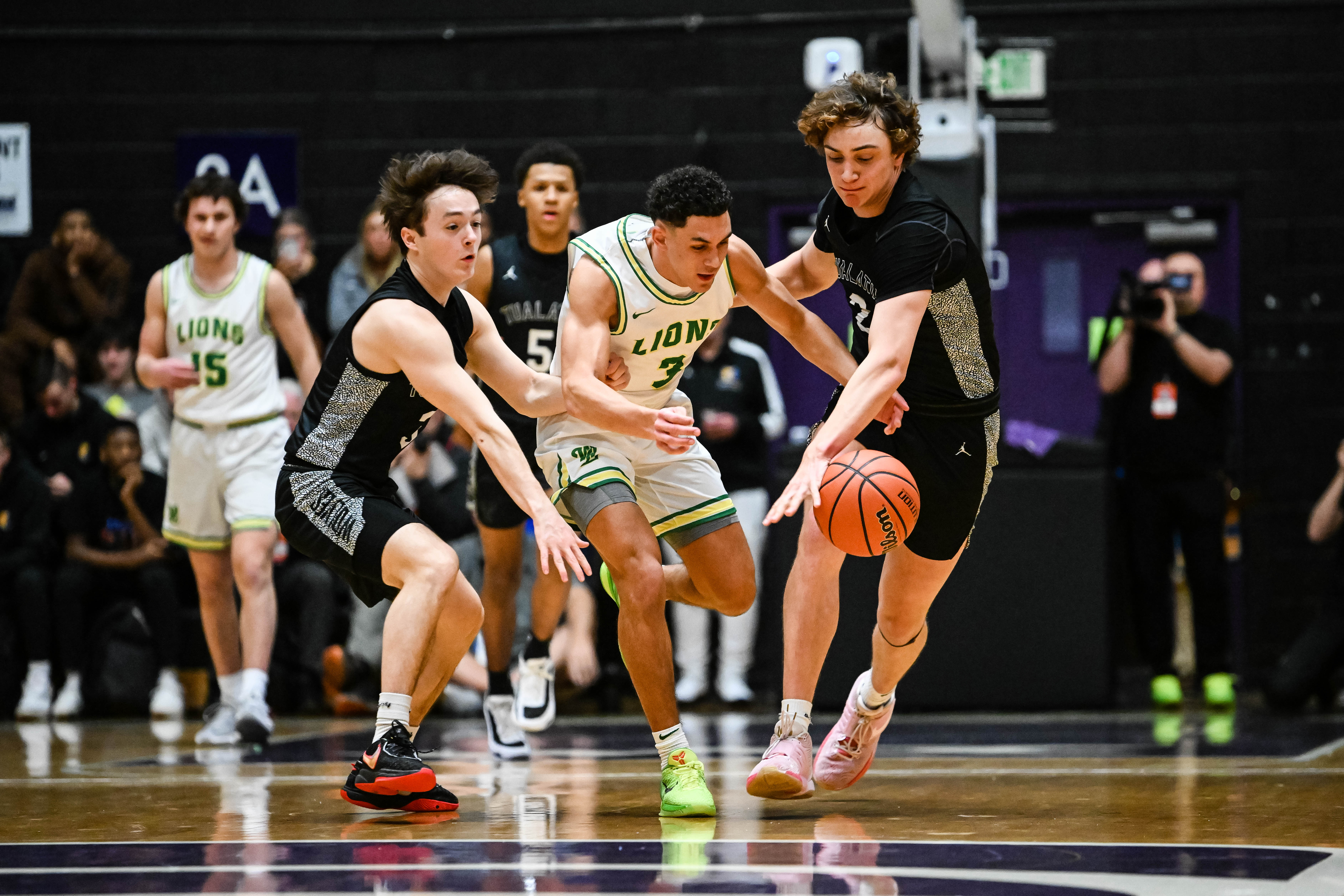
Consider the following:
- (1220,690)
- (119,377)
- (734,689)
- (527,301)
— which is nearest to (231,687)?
(527,301)

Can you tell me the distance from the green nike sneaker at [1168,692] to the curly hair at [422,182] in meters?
4.46

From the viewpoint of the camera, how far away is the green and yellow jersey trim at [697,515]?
4242mm

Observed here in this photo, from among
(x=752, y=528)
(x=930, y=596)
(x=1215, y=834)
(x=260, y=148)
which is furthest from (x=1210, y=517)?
(x=260, y=148)

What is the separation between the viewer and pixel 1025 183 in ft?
30.1

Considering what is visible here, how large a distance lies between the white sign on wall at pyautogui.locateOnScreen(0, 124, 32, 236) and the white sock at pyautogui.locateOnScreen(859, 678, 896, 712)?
6.91 m

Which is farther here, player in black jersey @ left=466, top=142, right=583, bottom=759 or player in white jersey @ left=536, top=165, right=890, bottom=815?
player in black jersey @ left=466, top=142, right=583, bottom=759

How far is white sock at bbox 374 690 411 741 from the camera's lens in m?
3.88

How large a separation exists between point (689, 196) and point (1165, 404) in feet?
14.5

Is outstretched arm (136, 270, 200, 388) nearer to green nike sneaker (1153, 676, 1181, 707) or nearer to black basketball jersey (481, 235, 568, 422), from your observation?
black basketball jersey (481, 235, 568, 422)

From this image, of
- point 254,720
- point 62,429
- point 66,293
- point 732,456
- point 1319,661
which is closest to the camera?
point 254,720

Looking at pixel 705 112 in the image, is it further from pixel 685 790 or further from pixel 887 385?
pixel 685 790

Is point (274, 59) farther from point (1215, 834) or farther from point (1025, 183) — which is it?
point (1215, 834)

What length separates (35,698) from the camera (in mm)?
7688

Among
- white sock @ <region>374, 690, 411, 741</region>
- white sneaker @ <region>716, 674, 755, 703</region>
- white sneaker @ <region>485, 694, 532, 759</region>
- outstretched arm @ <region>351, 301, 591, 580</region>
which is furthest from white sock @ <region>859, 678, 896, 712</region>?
white sneaker @ <region>716, 674, 755, 703</region>
